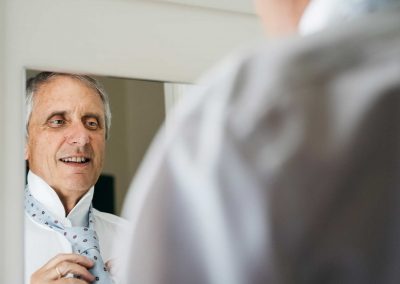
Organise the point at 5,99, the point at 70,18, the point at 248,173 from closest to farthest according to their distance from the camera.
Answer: the point at 248,173, the point at 5,99, the point at 70,18

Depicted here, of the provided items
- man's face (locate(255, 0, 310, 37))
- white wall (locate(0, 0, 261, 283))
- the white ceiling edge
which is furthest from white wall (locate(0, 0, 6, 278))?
man's face (locate(255, 0, 310, 37))

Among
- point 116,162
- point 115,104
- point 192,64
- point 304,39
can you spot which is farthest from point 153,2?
point 304,39

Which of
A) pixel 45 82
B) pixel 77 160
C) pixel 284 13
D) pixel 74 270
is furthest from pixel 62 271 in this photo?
pixel 284 13

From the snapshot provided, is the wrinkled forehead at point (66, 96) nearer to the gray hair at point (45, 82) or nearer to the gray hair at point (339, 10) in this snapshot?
the gray hair at point (45, 82)

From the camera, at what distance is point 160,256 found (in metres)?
0.31

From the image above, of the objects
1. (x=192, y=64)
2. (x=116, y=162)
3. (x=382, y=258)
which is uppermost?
(x=192, y=64)

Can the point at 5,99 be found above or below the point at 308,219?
above

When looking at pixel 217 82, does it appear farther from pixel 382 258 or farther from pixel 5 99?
pixel 5 99

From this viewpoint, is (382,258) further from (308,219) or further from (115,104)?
(115,104)

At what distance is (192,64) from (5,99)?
671mm

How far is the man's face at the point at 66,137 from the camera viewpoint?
2.24 meters

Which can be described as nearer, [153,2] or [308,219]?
[308,219]

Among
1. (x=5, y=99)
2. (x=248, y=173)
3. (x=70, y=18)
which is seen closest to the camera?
(x=248, y=173)

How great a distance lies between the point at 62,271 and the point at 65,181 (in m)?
0.28
